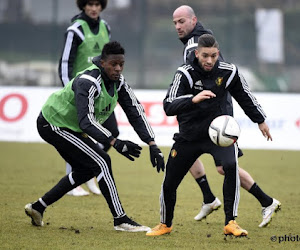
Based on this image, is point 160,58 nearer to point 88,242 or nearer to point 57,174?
point 57,174

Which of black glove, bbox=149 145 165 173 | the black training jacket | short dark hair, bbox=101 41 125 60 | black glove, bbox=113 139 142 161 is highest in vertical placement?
short dark hair, bbox=101 41 125 60

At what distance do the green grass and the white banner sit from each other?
1214mm

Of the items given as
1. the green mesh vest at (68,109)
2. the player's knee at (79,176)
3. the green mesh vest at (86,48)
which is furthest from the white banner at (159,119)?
the green mesh vest at (68,109)

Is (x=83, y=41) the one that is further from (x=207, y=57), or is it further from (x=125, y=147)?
(x=207, y=57)

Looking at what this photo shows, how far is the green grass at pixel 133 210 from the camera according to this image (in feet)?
23.9

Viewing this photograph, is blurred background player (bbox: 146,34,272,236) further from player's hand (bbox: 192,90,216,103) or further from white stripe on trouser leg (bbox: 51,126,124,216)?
white stripe on trouser leg (bbox: 51,126,124,216)

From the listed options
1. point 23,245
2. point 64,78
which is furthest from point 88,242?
point 64,78

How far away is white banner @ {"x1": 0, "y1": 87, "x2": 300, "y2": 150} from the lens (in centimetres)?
1691

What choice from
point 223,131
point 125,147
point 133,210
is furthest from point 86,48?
point 223,131

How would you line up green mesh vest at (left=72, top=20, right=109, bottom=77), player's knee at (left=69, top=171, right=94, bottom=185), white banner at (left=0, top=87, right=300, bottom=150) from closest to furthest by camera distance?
player's knee at (left=69, top=171, right=94, bottom=185) → green mesh vest at (left=72, top=20, right=109, bottom=77) → white banner at (left=0, top=87, right=300, bottom=150)

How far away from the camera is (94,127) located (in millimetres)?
7492

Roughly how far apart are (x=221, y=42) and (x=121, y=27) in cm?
281

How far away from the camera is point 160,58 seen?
21.0m

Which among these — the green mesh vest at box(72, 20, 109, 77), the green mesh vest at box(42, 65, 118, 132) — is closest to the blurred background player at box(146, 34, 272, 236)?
the green mesh vest at box(42, 65, 118, 132)
